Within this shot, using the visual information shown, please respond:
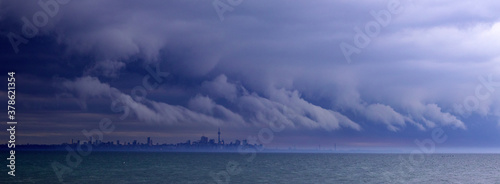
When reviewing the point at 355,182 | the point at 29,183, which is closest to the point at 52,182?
the point at 29,183

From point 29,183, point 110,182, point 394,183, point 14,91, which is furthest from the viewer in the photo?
point 394,183

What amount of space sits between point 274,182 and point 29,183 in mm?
44514

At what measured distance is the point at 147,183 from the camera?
9025 centimetres

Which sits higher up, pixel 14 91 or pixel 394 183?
pixel 14 91

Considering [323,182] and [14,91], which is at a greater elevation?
[14,91]

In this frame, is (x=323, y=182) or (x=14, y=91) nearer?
(x=14, y=91)

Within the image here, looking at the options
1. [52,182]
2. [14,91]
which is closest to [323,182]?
[52,182]

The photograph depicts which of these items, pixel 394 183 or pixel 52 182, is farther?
pixel 394 183

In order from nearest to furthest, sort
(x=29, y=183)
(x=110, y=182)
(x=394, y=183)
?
(x=29, y=183) → (x=110, y=182) → (x=394, y=183)

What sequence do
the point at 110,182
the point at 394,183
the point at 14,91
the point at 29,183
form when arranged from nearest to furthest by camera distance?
the point at 14,91 → the point at 29,183 → the point at 110,182 → the point at 394,183

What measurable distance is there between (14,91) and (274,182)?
5600 centimetres

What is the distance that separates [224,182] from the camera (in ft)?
306

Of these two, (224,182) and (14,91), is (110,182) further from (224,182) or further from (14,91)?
(14,91)

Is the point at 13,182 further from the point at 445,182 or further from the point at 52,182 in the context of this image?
the point at 445,182
